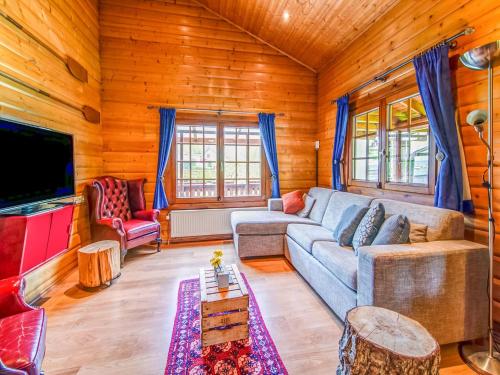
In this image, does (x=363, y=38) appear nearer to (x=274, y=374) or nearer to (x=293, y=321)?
(x=293, y=321)

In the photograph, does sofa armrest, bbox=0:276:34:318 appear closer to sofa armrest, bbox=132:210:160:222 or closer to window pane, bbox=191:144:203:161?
sofa armrest, bbox=132:210:160:222

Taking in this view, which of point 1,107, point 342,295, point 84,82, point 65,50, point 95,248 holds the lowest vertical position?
point 342,295

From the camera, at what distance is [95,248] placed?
2666 millimetres

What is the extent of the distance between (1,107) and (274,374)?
2.77 m

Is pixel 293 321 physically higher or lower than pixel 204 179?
lower

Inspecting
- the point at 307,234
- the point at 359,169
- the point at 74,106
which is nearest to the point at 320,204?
the point at 359,169

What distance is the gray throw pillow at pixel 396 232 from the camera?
1947 mm

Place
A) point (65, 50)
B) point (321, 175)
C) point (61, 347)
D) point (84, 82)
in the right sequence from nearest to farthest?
point (61, 347) → point (65, 50) → point (84, 82) → point (321, 175)

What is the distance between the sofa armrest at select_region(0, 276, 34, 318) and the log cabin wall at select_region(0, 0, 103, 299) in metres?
1.08

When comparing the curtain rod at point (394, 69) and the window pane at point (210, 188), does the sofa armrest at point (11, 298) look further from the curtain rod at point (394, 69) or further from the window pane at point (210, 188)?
the curtain rod at point (394, 69)

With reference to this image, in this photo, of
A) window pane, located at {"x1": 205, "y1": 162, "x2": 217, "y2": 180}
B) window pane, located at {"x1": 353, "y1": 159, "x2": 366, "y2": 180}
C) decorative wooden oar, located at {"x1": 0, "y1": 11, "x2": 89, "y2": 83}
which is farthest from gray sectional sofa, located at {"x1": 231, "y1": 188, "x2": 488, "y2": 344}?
decorative wooden oar, located at {"x1": 0, "y1": 11, "x2": 89, "y2": 83}

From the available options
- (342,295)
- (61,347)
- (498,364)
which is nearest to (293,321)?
(342,295)

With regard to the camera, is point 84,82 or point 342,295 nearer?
point 342,295

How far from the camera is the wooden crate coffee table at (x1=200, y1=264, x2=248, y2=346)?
5.48ft
